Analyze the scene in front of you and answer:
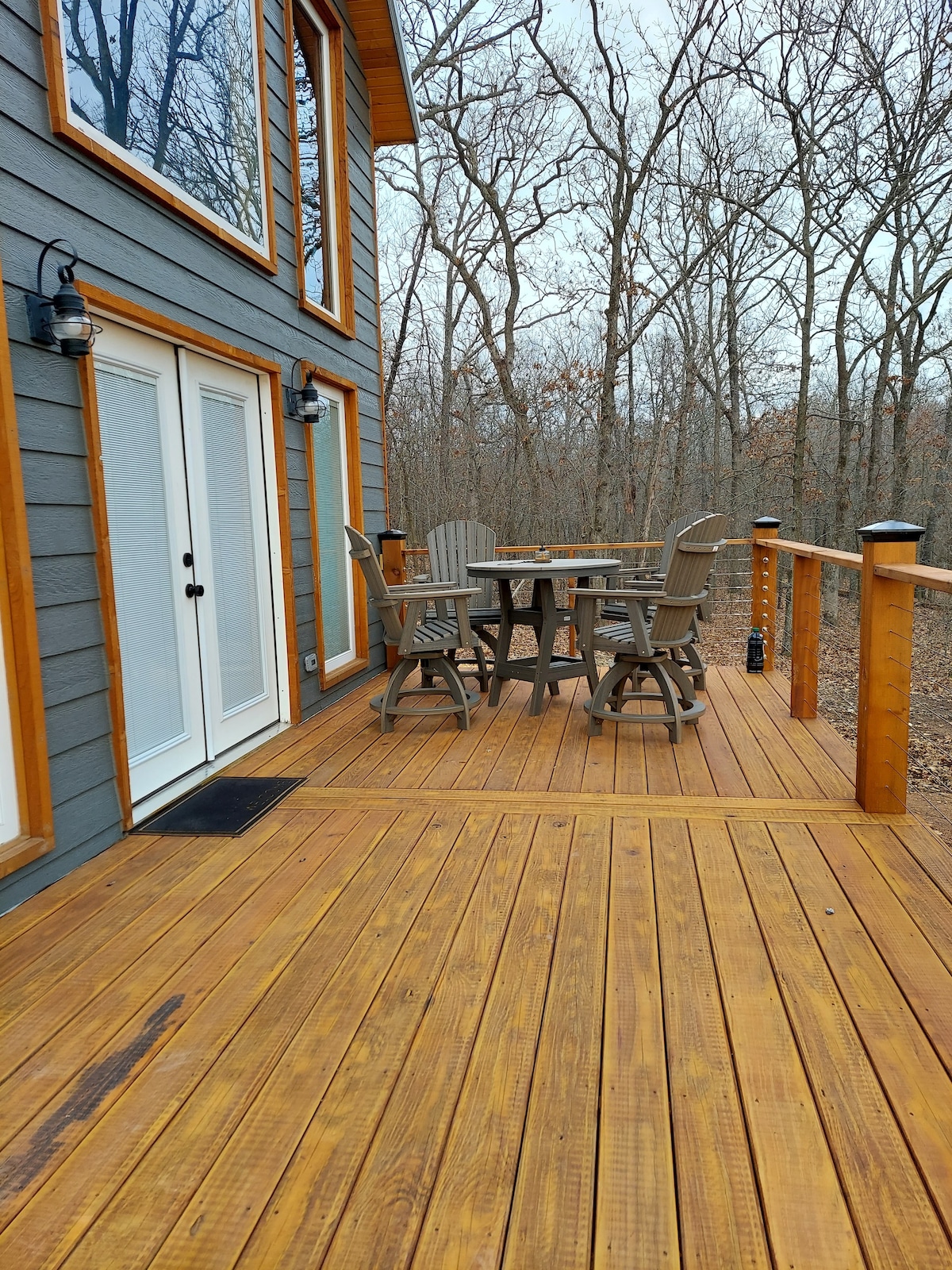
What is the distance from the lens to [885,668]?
2775 mm

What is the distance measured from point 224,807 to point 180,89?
281 centimetres

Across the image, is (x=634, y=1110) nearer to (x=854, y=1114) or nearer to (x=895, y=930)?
(x=854, y=1114)

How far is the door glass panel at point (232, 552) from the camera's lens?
353cm

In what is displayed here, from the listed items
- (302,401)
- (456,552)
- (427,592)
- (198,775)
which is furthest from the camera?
(456,552)

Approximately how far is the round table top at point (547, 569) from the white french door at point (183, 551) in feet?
3.62

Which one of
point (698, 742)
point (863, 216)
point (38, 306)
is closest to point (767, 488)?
point (863, 216)

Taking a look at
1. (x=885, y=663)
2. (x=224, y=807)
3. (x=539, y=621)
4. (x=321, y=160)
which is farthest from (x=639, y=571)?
(x=321, y=160)

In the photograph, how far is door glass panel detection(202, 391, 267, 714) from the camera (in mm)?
3531

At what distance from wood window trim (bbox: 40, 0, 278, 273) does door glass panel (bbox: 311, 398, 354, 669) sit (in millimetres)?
998

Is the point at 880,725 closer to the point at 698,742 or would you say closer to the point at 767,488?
the point at 698,742

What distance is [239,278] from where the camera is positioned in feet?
11.9

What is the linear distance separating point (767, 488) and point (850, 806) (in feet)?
36.7

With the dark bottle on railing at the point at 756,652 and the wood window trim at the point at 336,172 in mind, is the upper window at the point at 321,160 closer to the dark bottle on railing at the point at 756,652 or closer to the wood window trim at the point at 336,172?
the wood window trim at the point at 336,172

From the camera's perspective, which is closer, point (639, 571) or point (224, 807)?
point (224, 807)
